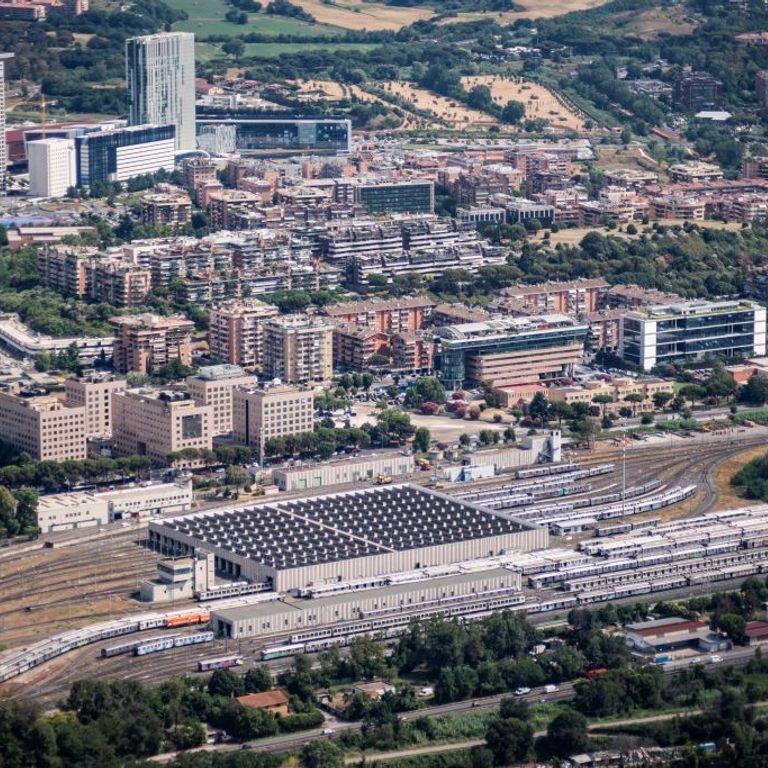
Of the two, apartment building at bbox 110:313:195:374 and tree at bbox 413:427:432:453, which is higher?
apartment building at bbox 110:313:195:374

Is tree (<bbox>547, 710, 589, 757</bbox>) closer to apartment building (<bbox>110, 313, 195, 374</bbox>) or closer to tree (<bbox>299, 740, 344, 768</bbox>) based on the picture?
tree (<bbox>299, 740, 344, 768</bbox>)

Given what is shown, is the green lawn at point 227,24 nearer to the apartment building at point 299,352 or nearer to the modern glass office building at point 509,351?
the modern glass office building at point 509,351

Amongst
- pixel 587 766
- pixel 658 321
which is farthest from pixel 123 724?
pixel 658 321

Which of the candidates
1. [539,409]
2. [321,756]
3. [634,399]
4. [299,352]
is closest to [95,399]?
[299,352]

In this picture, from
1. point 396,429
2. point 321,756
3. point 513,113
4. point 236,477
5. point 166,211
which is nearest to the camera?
point 321,756

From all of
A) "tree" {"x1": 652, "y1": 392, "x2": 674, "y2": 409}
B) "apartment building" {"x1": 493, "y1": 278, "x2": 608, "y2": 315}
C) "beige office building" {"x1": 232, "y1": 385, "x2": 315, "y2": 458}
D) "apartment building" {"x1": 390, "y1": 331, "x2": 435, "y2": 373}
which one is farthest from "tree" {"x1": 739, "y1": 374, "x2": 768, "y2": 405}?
"beige office building" {"x1": 232, "y1": 385, "x2": 315, "y2": 458}

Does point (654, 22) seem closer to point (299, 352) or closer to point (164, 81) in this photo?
point (164, 81)
